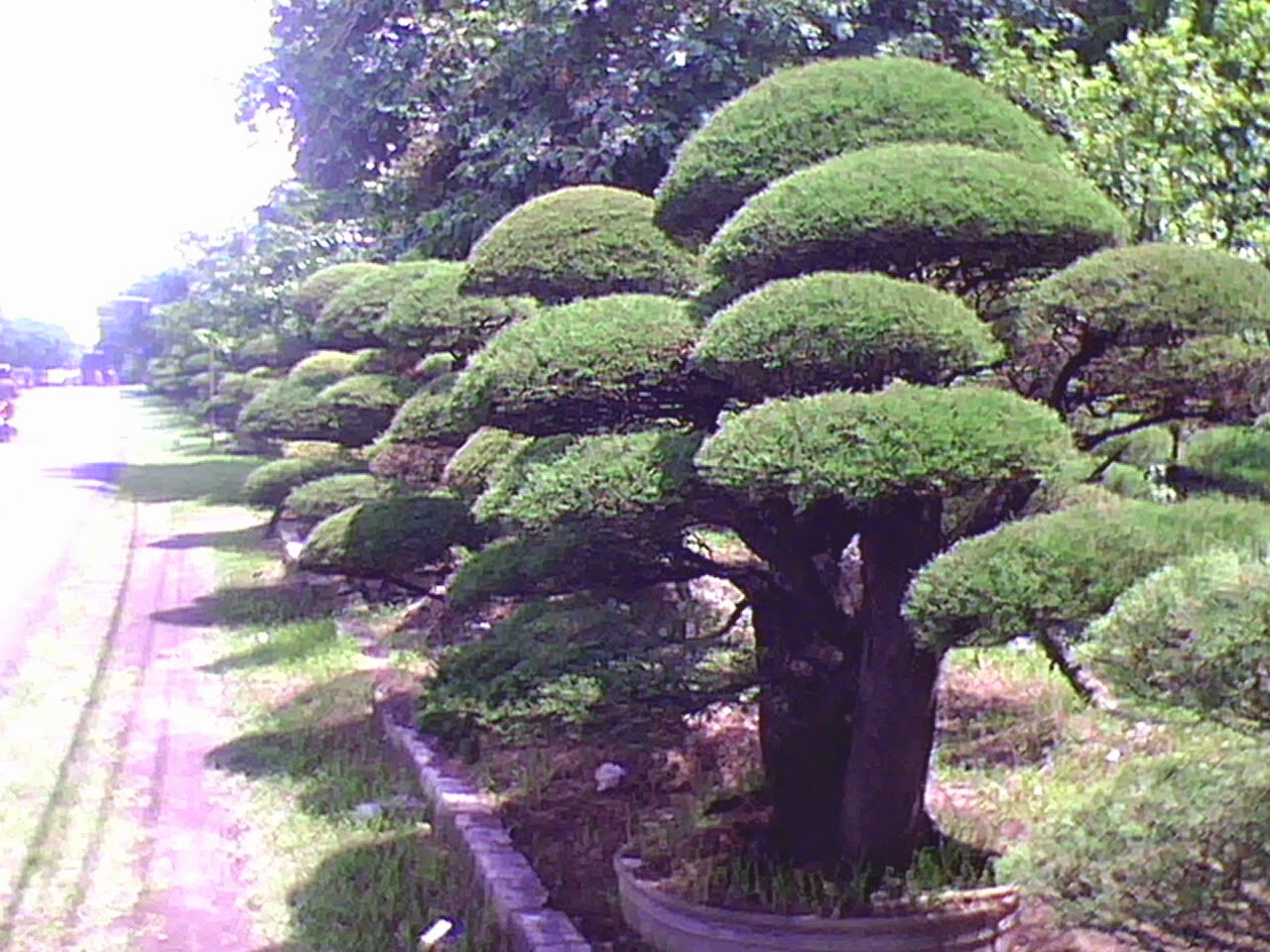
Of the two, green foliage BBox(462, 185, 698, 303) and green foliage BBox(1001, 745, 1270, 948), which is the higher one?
green foliage BBox(462, 185, 698, 303)

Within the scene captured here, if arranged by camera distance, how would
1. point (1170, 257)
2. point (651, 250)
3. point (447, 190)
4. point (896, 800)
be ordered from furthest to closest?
point (447, 190) < point (651, 250) < point (896, 800) < point (1170, 257)

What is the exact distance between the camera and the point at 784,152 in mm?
4902

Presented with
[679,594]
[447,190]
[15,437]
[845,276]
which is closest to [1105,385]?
[845,276]

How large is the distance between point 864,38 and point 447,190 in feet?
11.7

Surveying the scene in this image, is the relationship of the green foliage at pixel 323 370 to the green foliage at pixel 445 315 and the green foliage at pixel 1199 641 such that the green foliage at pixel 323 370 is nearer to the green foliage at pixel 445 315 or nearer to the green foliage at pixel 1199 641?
the green foliage at pixel 445 315

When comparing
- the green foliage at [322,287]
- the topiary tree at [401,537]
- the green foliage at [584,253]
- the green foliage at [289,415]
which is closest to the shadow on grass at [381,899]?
the topiary tree at [401,537]

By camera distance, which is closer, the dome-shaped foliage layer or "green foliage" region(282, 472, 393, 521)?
the dome-shaped foliage layer

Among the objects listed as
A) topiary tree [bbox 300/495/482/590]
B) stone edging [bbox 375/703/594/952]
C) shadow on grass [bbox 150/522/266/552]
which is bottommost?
shadow on grass [bbox 150/522/266/552]

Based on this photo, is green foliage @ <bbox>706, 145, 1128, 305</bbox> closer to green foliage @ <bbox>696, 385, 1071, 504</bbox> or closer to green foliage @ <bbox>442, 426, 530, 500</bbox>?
green foliage @ <bbox>696, 385, 1071, 504</bbox>

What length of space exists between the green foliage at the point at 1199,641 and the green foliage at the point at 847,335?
1575 millimetres

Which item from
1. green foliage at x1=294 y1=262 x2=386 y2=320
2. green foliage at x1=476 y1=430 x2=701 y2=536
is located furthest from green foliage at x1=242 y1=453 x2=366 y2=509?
green foliage at x1=476 y1=430 x2=701 y2=536

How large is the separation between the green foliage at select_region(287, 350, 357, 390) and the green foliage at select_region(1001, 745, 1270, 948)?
11726mm

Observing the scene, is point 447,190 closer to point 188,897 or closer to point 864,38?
point 864,38

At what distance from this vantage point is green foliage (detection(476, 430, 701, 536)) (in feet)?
14.7
